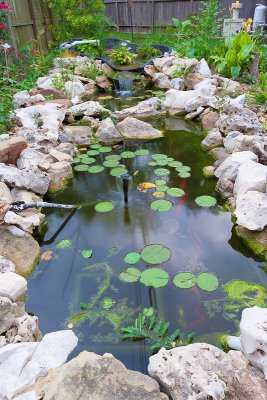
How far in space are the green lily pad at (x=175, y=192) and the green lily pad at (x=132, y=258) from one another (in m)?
1.01

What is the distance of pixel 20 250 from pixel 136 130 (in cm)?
288

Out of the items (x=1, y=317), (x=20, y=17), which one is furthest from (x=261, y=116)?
(x=20, y=17)

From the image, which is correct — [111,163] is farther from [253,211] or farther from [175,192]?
[253,211]

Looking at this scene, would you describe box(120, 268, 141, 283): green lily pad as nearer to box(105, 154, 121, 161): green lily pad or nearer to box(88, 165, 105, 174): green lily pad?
box(88, 165, 105, 174): green lily pad

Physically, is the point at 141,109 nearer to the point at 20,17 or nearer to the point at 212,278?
the point at 212,278

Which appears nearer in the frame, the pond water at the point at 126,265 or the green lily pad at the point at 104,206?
the pond water at the point at 126,265

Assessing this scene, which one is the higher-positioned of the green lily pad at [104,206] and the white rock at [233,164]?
the white rock at [233,164]

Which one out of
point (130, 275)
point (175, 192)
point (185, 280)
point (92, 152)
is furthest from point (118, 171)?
point (185, 280)

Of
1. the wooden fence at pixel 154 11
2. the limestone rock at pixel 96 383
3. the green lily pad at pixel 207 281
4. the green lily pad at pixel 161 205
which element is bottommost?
the green lily pad at pixel 207 281

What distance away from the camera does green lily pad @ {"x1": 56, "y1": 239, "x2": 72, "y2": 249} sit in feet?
9.50

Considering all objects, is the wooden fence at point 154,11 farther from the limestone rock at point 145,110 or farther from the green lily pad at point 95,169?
the green lily pad at point 95,169

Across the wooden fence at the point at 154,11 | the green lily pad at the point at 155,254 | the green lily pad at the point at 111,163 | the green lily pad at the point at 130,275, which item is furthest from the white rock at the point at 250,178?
the wooden fence at the point at 154,11

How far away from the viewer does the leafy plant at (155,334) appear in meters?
2.02

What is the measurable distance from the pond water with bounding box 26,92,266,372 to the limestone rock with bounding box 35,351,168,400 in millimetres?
389
